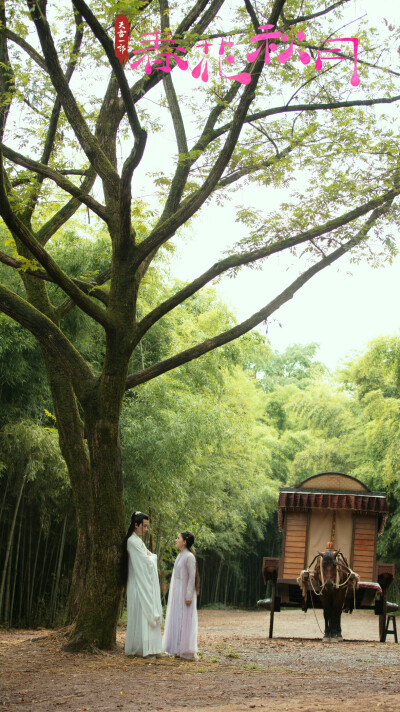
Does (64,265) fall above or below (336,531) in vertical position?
above

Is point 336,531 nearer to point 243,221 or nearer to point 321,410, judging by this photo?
point 243,221

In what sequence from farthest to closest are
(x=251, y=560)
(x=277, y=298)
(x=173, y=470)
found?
(x=251, y=560)
(x=173, y=470)
(x=277, y=298)

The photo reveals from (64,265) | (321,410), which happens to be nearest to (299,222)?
(64,265)

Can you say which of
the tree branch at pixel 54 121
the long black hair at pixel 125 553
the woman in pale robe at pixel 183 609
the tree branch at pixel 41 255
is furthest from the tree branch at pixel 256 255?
the woman in pale robe at pixel 183 609

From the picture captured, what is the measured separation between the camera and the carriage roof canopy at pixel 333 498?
11406 mm

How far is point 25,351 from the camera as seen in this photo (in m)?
12.3

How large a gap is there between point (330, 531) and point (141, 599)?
15.5 feet

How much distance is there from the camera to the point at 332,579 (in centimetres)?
1030

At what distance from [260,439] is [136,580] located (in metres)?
20.1

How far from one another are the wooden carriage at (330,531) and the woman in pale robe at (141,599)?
3.87 m

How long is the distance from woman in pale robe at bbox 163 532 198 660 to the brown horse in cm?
271

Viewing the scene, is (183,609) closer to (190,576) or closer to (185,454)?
(190,576)

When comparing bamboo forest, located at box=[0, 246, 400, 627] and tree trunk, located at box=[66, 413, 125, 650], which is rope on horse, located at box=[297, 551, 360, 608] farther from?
tree trunk, located at box=[66, 413, 125, 650]

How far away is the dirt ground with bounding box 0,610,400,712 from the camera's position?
488cm
